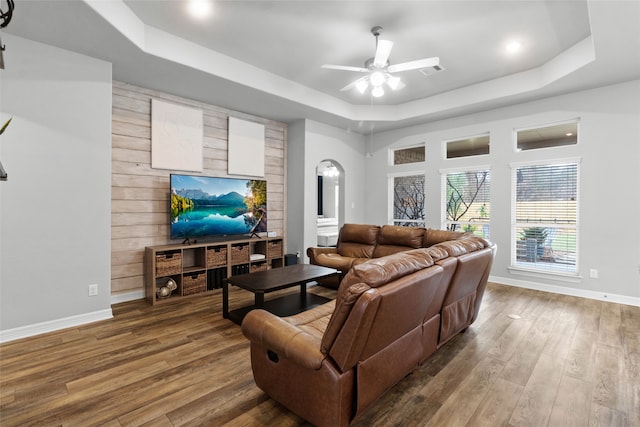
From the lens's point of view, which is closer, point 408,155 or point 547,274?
point 547,274

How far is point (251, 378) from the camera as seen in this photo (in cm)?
235

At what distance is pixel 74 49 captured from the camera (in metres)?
3.22

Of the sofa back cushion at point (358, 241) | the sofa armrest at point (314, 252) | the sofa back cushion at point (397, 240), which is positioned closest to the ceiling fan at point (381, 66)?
the sofa back cushion at point (397, 240)

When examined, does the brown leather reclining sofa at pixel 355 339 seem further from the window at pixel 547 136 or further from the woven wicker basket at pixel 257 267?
the window at pixel 547 136

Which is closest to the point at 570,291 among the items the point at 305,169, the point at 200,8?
the point at 305,169

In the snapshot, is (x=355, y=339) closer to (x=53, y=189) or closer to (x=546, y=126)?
(x=53, y=189)

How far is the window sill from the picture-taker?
14.8 ft

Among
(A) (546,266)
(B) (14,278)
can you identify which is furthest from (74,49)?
(A) (546,266)

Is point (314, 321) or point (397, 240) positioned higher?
point (397, 240)

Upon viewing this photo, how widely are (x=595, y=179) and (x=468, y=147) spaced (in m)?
1.94

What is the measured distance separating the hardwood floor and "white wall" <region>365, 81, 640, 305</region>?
1.01m

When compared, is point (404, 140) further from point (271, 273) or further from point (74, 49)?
point (74, 49)

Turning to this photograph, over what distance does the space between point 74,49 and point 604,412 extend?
5.43m

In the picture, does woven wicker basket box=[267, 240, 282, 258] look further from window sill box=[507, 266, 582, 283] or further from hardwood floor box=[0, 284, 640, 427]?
window sill box=[507, 266, 582, 283]
